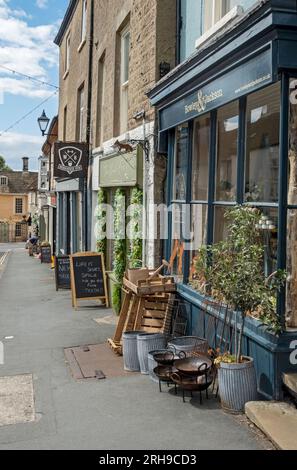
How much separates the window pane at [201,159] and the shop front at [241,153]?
0.01 meters

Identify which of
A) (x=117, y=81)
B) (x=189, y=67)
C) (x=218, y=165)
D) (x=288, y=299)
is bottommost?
(x=288, y=299)

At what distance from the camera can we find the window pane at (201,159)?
7.13 meters

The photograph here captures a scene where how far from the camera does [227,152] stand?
6520 millimetres

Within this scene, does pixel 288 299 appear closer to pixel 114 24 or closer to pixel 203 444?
pixel 203 444

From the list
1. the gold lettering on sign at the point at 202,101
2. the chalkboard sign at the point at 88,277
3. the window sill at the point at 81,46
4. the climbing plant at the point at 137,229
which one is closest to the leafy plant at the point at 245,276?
the gold lettering on sign at the point at 202,101

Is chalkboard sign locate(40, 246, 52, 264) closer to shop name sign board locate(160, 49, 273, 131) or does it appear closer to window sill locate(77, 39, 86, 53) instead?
window sill locate(77, 39, 86, 53)

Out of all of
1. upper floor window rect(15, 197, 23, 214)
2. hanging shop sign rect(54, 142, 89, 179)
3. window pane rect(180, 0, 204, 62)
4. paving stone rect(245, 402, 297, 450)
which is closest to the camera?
paving stone rect(245, 402, 297, 450)

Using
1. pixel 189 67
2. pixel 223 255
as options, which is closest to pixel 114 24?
pixel 189 67

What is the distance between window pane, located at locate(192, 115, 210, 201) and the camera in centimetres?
713

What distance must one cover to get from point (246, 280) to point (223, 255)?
44 centimetres

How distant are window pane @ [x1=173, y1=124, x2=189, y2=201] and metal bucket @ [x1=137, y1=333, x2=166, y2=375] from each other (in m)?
2.32

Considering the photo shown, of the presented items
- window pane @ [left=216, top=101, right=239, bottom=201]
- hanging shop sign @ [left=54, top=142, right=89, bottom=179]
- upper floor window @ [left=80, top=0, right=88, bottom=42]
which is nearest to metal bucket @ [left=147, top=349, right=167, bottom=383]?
window pane @ [left=216, top=101, right=239, bottom=201]

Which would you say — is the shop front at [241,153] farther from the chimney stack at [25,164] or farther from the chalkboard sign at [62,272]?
the chimney stack at [25,164]

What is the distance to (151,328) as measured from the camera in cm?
724
